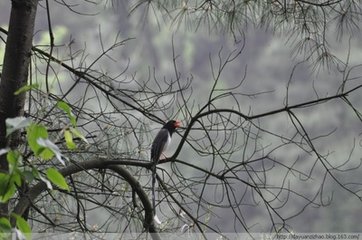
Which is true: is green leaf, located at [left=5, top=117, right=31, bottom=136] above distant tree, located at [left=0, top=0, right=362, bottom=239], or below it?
below

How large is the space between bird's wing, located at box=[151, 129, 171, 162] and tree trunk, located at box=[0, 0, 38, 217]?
1.02 ft

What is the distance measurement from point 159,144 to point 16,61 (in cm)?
37

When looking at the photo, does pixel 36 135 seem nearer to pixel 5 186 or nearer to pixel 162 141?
pixel 5 186

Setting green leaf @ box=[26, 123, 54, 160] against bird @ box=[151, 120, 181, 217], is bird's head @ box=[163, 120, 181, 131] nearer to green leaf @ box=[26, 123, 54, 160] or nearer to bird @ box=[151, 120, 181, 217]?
bird @ box=[151, 120, 181, 217]

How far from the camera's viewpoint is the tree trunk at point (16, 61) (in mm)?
1065

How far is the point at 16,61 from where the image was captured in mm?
1074

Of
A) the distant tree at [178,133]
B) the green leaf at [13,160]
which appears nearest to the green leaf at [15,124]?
the green leaf at [13,160]

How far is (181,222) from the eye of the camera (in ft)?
4.45

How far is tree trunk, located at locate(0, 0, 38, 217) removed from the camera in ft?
3.50

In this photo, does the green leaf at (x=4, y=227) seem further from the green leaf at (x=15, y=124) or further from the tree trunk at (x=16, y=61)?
the tree trunk at (x=16, y=61)

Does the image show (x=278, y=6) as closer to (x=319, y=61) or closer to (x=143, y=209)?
(x=319, y=61)

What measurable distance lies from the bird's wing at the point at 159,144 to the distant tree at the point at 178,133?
20mm

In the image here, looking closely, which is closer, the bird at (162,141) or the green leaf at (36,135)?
the green leaf at (36,135)

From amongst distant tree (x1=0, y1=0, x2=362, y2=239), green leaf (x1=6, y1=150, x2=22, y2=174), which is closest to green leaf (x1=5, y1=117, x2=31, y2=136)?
green leaf (x1=6, y1=150, x2=22, y2=174)
